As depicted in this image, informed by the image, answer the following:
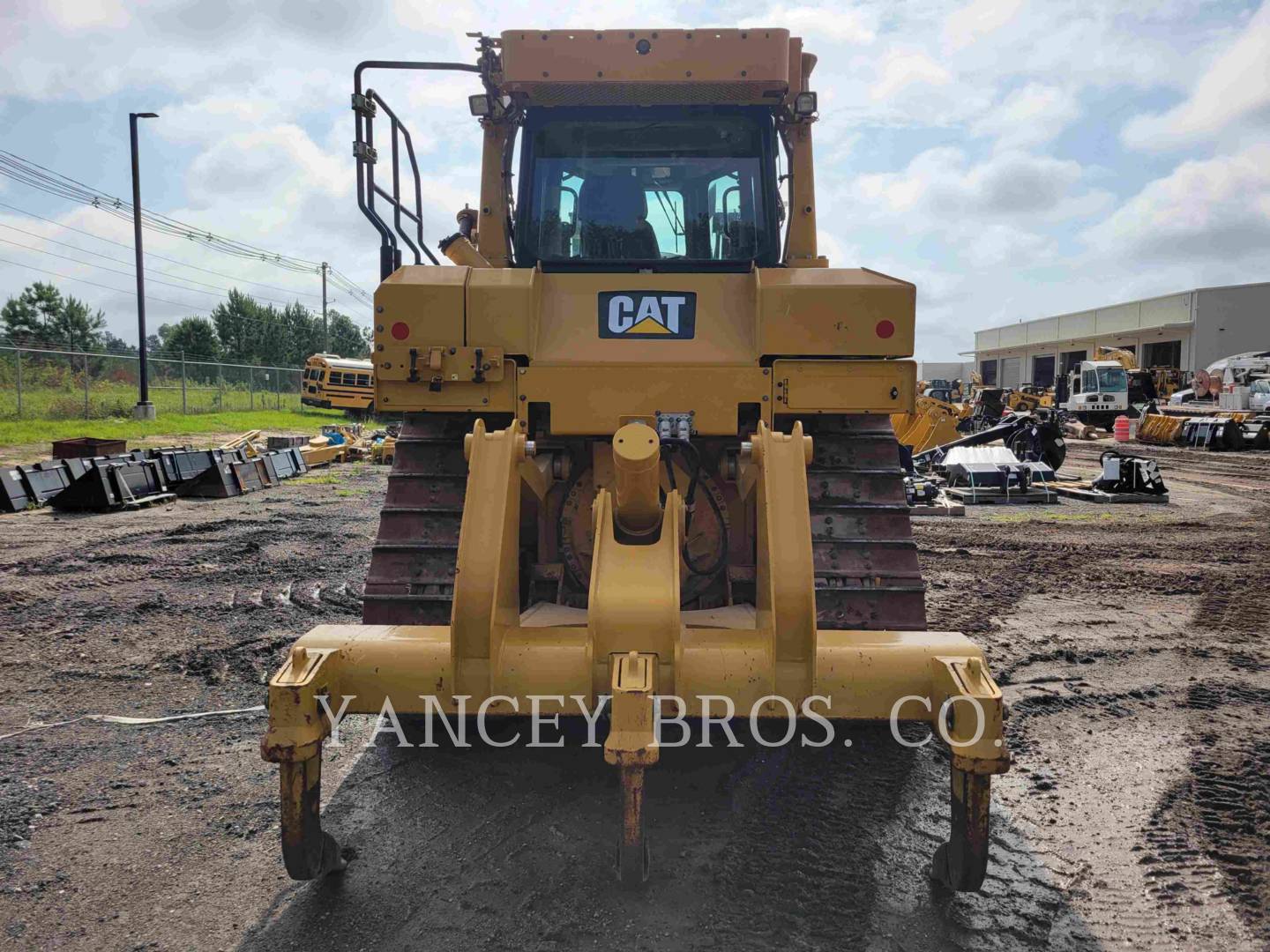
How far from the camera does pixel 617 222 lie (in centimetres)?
468

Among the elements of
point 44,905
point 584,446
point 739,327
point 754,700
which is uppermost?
point 739,327

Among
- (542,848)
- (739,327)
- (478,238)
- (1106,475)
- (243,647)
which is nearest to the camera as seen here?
(542,848)

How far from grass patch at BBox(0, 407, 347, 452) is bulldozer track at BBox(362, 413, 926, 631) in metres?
18.5

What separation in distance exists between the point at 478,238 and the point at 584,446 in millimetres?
1697

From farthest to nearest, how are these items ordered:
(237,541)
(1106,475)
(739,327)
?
(1106,475)
(237,541)
(739,327)

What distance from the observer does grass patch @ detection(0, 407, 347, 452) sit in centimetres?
2034

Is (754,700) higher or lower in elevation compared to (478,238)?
lower

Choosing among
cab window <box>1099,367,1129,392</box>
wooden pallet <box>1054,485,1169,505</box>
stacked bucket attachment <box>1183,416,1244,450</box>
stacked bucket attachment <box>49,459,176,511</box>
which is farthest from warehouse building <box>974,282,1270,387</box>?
stacked bucket attachment <box>49,459,176,511</box>

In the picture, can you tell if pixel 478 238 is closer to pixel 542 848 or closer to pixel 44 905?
pixel 542 848

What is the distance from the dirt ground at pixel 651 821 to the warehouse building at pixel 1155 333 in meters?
46.1

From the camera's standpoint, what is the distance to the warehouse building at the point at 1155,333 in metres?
49.0

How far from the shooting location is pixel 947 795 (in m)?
3.67

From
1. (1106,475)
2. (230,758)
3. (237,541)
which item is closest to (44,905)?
(230,758)

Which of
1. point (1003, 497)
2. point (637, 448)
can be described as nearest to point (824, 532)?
point (637, 448)
